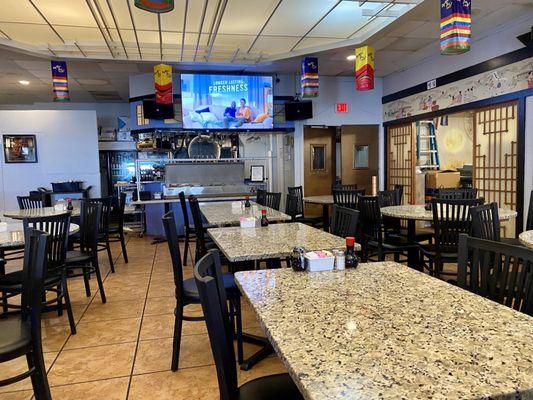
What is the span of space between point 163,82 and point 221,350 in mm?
6317

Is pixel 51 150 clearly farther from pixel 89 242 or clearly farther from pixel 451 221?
pixel 451 221

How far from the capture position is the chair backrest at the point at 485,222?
308 cm

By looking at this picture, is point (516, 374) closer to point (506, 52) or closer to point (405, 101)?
point (506, 52)

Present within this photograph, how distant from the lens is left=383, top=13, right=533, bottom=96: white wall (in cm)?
544

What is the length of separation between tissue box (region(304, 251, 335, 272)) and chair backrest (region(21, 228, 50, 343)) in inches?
54.4

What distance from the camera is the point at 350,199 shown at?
5.22 m

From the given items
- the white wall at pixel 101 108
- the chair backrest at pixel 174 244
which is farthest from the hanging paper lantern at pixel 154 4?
the white wall at pixel 101 108

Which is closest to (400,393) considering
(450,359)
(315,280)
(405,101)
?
(450,359)

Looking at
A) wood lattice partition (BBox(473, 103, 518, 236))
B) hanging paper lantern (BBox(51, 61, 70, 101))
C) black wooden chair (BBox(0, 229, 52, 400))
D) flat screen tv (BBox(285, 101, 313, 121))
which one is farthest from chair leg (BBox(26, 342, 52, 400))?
flat screen tv (BBox(285, 101, 313, 121))

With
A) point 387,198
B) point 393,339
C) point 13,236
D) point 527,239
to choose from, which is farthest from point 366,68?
point 393,339

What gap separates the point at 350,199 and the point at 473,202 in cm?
183

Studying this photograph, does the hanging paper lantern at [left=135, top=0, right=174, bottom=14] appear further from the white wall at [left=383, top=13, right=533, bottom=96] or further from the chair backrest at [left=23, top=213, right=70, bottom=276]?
the white wall at [left=383, top=13, right=533, bottom=96]

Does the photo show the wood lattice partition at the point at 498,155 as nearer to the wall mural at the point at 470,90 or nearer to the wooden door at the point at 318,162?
the wall mural at the point at 470,90

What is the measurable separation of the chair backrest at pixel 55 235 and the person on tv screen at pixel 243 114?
4.99 meters
